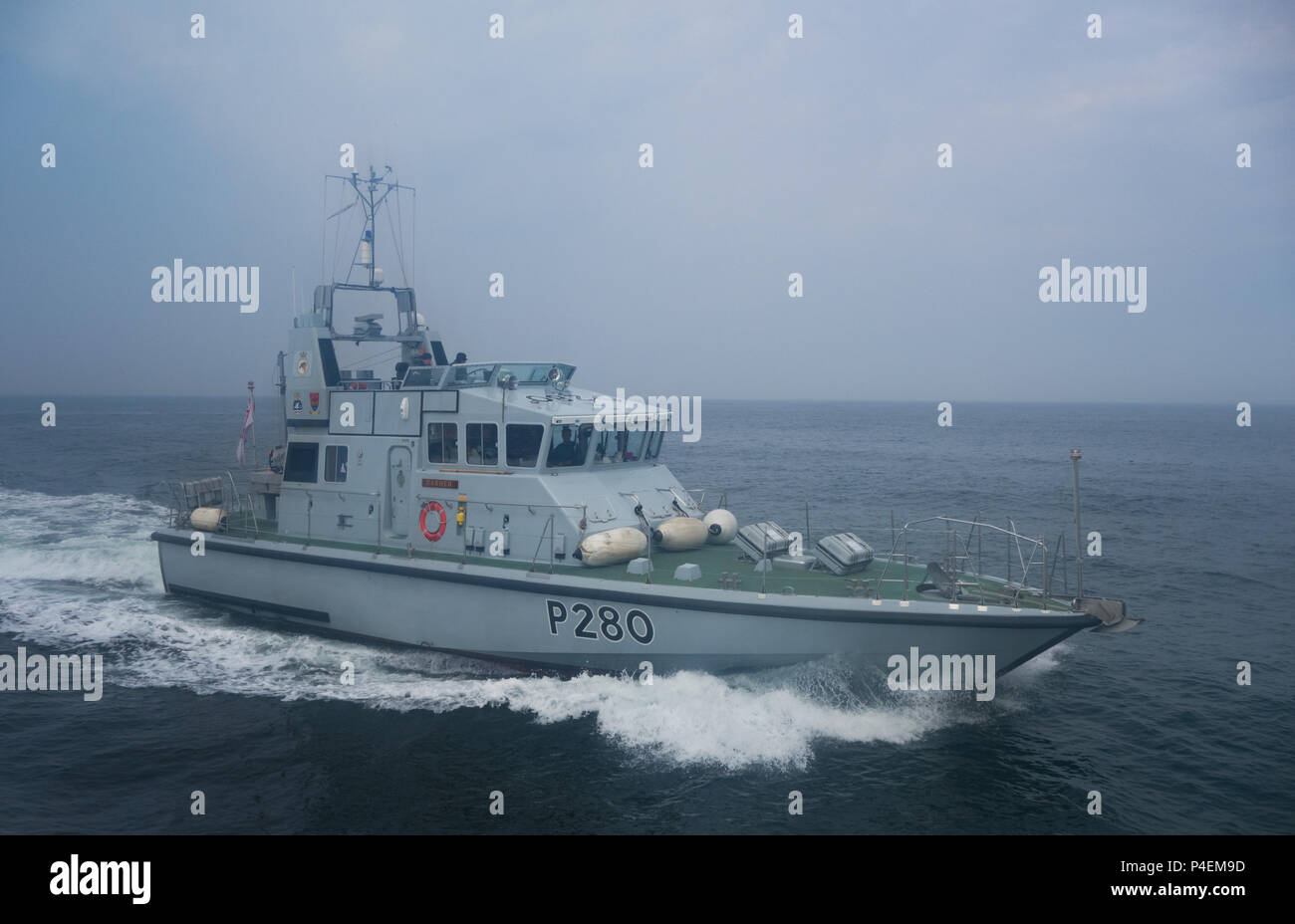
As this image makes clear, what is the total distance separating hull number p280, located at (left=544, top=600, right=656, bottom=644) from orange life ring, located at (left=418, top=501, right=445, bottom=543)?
2570 millimetres

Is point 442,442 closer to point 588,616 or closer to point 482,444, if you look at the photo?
point 482,444

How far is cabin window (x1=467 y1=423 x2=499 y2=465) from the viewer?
1220 centimetres

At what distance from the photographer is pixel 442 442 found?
1270 centimetres

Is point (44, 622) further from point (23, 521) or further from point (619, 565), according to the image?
point (619, 565)

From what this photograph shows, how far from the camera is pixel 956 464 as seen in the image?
43906 millimetres

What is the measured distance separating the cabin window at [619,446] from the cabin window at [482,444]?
5.17 feet

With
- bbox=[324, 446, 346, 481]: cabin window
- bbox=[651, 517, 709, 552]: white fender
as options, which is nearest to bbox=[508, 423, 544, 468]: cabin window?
bbox=[651, 517, 709, 552]: white fender

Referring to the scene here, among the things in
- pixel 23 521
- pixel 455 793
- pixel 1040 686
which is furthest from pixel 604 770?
pixel 23 521

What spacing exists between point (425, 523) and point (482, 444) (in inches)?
66.4

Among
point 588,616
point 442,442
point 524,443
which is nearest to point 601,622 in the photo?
point 588,616

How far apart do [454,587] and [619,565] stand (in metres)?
2.56

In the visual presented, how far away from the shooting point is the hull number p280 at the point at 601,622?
1051cm

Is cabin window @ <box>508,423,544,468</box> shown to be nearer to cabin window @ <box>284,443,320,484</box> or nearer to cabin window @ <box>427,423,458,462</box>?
cabin window @ <box>427,423,458,462</box>
